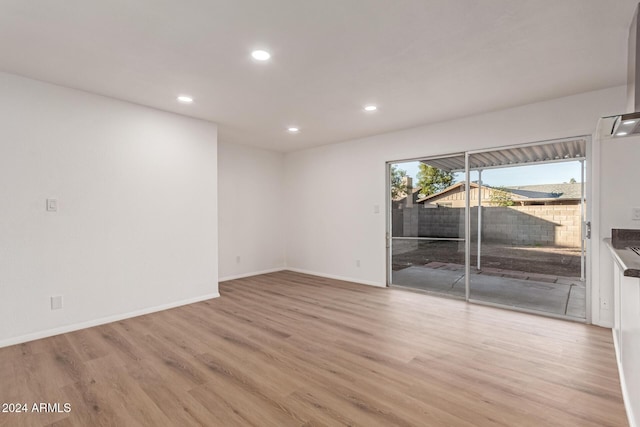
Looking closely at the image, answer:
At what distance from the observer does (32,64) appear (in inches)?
108

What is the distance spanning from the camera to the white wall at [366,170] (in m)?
3.51

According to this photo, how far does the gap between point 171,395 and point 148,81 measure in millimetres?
2800

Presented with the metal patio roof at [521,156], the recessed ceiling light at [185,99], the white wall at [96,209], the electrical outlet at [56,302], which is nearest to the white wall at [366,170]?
the metal patio roof at [521,156]

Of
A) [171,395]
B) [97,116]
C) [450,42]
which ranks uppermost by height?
[450,42]

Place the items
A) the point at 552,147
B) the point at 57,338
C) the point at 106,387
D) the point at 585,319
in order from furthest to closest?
the point at 552,147
the point at 585,319
the point at 57,338
the point at 106,387

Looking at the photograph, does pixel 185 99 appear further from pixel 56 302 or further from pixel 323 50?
pixel 56 302

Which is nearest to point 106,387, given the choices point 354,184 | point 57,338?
point 57,338

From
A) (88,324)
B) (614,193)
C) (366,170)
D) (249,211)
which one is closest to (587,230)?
(614,193)

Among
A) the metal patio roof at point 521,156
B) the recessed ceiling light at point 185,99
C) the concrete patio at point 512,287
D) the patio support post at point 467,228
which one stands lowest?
the concrete patio at point 512,287

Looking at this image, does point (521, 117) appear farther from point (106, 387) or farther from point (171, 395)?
point (106, 387)

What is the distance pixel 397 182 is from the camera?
16.9 feet

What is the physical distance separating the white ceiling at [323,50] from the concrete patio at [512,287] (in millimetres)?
2251

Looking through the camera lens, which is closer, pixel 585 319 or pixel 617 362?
pixel 617 362

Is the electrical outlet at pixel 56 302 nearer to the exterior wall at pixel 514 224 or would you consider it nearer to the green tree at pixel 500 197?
the exterior wall at pixel 514 224
